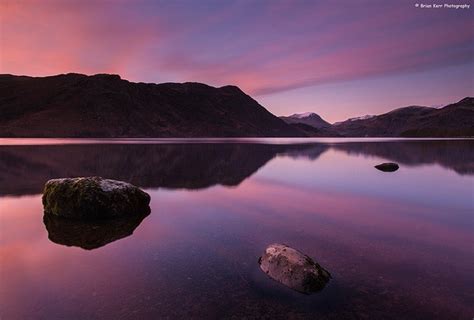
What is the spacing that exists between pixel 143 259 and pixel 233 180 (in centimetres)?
1607

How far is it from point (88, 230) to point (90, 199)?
5.85ft

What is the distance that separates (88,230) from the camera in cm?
1142

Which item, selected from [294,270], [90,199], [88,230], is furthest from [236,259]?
[90,199]

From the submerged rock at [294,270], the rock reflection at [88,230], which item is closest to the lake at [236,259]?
the rock reflection at [88,230]

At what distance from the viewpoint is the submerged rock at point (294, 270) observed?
709cm

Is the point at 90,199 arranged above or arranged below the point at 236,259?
above

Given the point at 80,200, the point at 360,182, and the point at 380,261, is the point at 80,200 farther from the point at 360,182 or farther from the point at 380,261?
the point at 360,182

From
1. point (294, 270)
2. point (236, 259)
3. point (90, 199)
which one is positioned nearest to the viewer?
point (294, 270)

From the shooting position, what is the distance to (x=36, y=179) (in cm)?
2314

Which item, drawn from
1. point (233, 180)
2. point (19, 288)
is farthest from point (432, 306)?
point (233, 180)

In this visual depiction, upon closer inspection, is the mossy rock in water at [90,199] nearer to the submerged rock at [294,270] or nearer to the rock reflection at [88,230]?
the rock reflection at [88,230]

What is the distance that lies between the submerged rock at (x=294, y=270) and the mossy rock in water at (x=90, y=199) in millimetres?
7716

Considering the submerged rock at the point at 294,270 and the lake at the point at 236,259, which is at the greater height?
the submerged rock at the point at 294,270

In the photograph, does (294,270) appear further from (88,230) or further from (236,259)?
(88,230)
